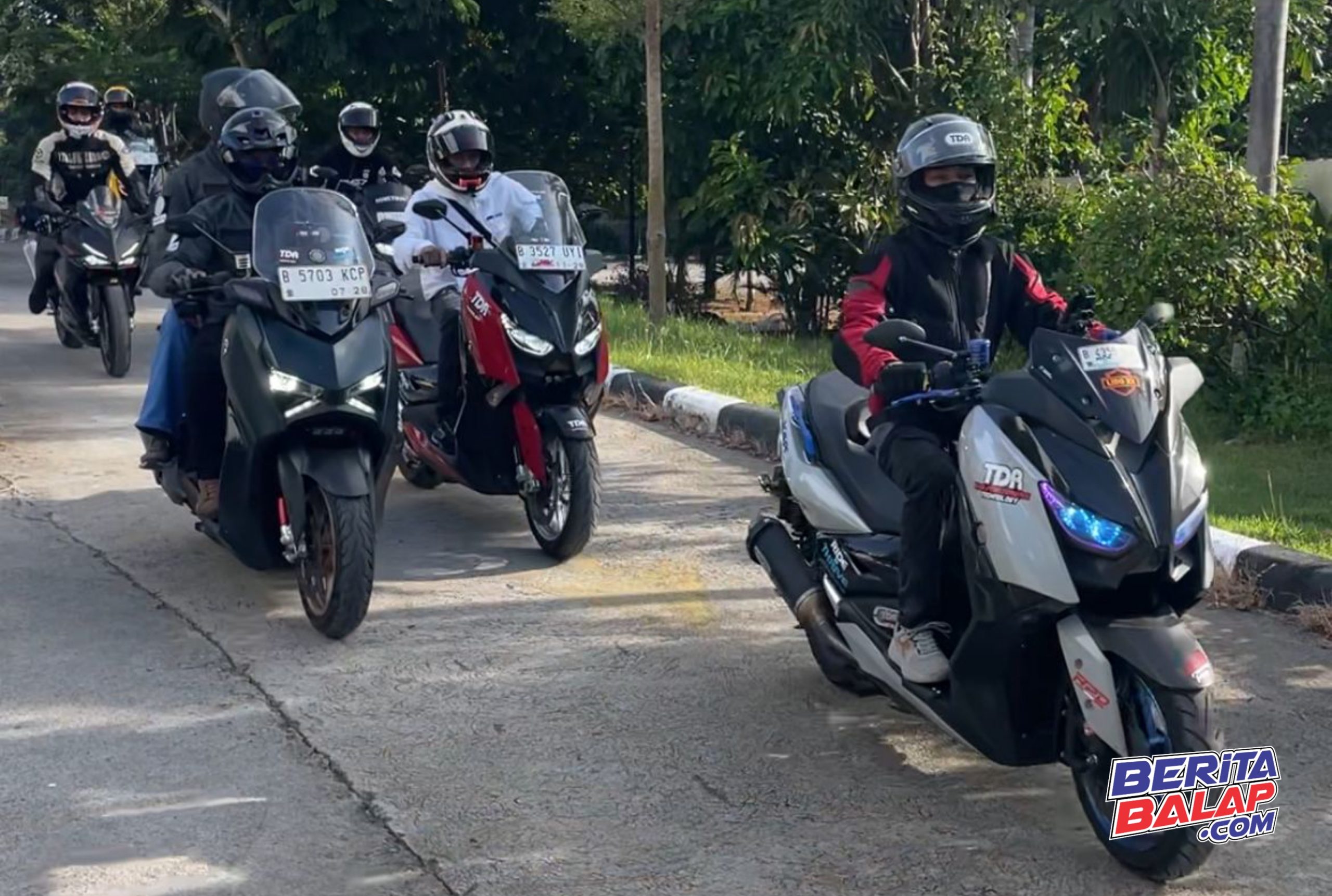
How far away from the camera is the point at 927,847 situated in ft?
14.1

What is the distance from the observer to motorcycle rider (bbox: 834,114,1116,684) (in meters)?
4.54

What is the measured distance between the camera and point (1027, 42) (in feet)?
46.5

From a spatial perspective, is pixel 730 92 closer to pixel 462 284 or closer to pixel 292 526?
pixel 462 284

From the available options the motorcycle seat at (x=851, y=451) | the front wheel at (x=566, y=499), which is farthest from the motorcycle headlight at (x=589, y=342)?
the motorcycle seat at (x=851, y=451)

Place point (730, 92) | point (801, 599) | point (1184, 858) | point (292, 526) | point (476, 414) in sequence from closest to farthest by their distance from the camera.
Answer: point (1184, 858) → point (801, 599) → point (292, 526) → point (476, 414) → point (730, 92)

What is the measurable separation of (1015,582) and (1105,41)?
36.5 feet

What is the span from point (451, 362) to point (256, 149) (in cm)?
120

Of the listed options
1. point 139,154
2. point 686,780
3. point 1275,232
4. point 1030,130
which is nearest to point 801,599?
point 686,780

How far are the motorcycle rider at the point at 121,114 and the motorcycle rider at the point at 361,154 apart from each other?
473 centimetres

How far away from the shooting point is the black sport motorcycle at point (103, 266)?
1159cm

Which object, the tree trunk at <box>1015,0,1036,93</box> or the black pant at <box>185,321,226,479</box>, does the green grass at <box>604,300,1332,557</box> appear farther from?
the black pant at <box>185,321,226,479</box>

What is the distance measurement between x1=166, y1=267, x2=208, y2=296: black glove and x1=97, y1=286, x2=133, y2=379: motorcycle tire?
5.44m

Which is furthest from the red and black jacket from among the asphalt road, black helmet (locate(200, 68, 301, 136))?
black helmet (locate(200, 68, 301, 136))

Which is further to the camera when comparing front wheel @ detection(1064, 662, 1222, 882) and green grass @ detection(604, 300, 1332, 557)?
green grass @ detection(604, 300, 1332, 557)
